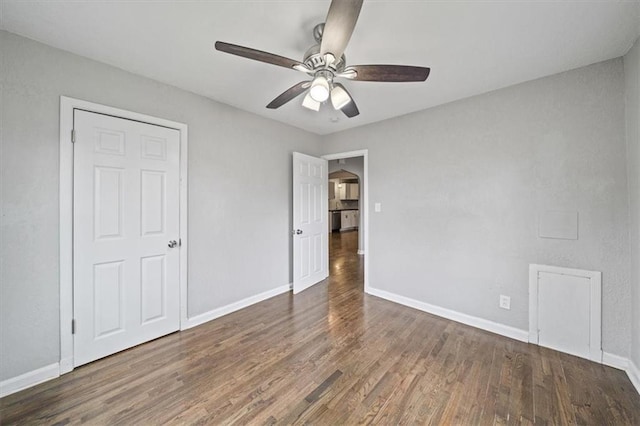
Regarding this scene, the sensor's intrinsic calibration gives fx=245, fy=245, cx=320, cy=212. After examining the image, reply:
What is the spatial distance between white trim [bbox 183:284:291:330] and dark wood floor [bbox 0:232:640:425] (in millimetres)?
137

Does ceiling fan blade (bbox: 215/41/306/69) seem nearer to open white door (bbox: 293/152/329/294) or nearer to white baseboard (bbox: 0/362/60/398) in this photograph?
open white door (bbox: 293/152/329/294)

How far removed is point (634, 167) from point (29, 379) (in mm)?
4601

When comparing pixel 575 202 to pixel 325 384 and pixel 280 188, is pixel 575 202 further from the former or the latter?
pixel 280 188

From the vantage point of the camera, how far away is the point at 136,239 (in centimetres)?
223

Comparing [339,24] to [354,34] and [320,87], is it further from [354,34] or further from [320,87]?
[354,34]

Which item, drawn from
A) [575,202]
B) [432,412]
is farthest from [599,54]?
[432,412]

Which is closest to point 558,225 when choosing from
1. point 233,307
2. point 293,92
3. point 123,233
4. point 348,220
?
point 293,92

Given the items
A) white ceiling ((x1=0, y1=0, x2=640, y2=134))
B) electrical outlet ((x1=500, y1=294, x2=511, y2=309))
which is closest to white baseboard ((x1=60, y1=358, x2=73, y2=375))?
white ceiling ((x1=0, y1=0, x2=640, y2=134))

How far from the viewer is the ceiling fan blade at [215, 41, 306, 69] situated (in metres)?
1.39

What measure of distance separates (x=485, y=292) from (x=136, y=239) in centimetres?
346

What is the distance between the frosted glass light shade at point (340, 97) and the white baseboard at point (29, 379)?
2914mm

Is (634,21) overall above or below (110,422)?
above

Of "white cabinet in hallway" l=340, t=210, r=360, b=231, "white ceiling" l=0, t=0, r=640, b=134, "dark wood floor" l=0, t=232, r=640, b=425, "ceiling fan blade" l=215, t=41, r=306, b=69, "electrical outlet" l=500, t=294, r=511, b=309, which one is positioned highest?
"white ceiling" l=0, t=0, r=640, b=134

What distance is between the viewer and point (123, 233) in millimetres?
2160
